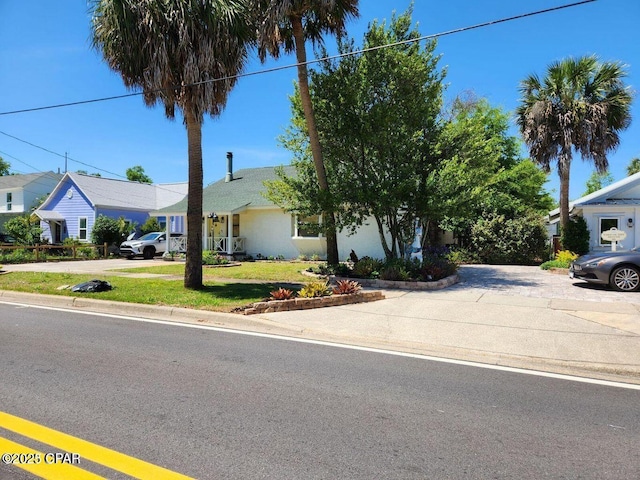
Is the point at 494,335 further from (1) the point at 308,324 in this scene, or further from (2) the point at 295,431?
(2) the point at 295,431

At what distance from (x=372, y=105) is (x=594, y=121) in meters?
10.1

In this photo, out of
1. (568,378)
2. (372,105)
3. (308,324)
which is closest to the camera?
(568,378)

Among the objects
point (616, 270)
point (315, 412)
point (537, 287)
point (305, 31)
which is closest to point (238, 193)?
point (305, 31)

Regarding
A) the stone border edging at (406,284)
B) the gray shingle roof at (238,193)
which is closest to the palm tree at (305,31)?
the stone border edging at (406,284)

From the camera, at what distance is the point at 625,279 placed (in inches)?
455

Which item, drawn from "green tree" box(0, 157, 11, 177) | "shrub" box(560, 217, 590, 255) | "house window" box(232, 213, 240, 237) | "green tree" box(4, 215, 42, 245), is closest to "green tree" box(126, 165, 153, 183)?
"green tree" box(0, 157, 11, 177)

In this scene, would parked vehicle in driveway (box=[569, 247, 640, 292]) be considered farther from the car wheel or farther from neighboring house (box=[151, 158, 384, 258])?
neighboring house (box=[151, 158, 384, 258])

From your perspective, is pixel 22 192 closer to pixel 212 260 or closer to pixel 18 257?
pixel 18 257

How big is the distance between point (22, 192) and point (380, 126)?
131 ft

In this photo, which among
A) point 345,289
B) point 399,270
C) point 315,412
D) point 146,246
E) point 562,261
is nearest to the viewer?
point 315,412

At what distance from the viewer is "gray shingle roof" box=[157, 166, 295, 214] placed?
22359 millimetres

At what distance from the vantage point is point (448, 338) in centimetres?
679

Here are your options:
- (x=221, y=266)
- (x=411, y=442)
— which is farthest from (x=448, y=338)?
(x=221, y=266)

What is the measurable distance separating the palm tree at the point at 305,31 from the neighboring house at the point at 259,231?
6.42 meters
